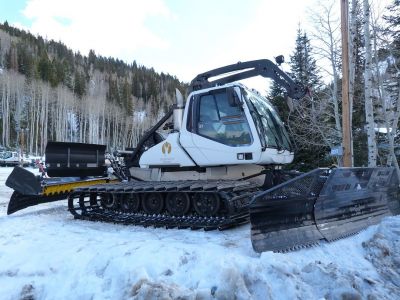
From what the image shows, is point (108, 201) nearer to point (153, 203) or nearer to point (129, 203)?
point (129, 203)

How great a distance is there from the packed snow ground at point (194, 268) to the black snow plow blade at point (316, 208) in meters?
0.22

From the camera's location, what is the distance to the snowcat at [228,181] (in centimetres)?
502

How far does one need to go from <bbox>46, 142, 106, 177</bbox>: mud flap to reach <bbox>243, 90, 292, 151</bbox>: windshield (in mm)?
4103

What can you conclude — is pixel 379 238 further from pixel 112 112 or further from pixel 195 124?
pixel 112 112

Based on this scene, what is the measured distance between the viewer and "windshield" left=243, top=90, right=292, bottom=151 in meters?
6.47

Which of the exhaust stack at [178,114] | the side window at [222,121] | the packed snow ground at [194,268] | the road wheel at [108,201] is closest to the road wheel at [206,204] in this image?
the packed snow ground at [194,268]

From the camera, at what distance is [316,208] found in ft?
17.1

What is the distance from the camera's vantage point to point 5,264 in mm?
4531

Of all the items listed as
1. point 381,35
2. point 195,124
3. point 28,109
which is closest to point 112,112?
point 28,109

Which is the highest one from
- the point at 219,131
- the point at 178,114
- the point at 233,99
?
the point at 233,99

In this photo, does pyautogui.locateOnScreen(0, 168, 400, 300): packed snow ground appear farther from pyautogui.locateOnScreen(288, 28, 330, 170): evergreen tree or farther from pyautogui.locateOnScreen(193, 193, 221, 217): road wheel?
pyautogui.locateOnScreen(288, 28, 330, 170): evergreen tree

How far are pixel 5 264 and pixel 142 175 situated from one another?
3961 millimetres

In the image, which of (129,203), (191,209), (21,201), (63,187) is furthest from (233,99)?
(21,201)

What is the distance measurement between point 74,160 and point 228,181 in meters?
4.11
